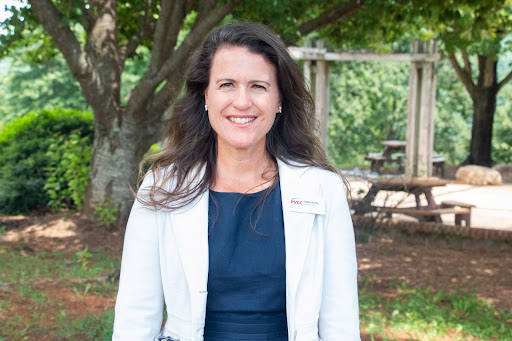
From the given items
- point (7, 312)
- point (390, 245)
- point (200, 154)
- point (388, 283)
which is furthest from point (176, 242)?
point (390, 245)

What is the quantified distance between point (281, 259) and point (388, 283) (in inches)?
177

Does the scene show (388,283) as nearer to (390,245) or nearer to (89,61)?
(390,245)

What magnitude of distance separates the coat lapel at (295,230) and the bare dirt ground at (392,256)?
3.43 meters

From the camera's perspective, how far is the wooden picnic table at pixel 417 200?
851cm

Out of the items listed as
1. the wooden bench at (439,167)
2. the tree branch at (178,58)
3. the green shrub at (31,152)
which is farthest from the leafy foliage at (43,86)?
the tree branch at (178,58)

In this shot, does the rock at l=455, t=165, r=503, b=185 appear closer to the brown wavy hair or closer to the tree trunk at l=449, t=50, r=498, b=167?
the tree trunk at l=449, t=50, r=498, b=167

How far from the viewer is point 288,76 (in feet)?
7.66

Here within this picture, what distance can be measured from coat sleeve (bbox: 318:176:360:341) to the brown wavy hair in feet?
1.05

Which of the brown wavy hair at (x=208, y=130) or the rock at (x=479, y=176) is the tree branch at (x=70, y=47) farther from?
the rock at (x=479, y=176)

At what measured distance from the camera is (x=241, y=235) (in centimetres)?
223

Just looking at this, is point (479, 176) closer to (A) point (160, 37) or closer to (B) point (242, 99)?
(A) point (160, 37)

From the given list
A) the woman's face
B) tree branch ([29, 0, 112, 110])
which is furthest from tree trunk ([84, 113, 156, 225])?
the woman's face

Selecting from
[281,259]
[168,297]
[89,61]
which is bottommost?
[168,297]

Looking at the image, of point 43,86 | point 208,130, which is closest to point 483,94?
point 208,130
